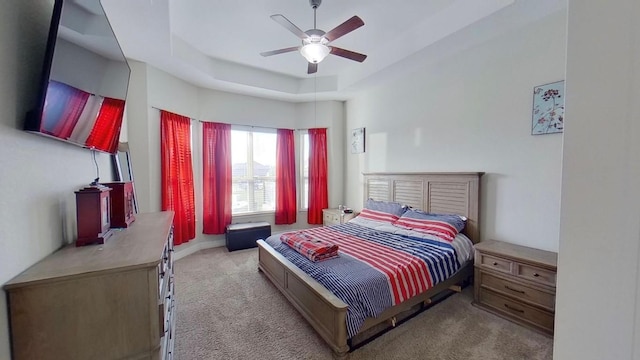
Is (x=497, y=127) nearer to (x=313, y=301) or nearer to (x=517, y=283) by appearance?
A: (x=517, y=283)

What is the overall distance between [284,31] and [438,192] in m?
2.81

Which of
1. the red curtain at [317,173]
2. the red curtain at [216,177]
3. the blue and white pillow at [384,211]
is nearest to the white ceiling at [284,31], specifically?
the red curtain at [216,177]

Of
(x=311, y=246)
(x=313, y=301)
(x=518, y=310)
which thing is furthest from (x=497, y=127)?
(x=313, y=301)

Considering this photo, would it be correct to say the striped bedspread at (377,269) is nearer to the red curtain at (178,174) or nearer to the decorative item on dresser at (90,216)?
the decorative item on dresser at (90,216)

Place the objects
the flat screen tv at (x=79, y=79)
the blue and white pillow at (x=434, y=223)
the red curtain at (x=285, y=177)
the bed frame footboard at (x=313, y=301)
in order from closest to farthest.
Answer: the flat screen tv at (x=79, y=79)
the bed frame footboard at (x=313, y=301)
the blue and white pillow at (x=434, y=223)
the red curtain at (x=285, y=177)

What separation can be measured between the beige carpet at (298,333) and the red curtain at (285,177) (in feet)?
7.31

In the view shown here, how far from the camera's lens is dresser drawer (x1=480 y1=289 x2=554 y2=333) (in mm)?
2066

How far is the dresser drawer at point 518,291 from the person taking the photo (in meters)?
2.06

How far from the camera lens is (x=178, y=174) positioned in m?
3.76

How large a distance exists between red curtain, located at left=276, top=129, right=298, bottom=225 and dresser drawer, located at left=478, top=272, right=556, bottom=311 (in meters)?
3.44

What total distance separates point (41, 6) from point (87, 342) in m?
1.58

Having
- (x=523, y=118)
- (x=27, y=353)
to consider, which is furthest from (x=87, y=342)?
(x=523, y=118)

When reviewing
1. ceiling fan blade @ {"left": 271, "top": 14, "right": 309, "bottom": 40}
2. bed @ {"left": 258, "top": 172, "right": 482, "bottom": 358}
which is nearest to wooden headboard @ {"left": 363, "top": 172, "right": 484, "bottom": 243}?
bed @ {"left": 258, "top": 172, "right": 482, "bottom": 358}

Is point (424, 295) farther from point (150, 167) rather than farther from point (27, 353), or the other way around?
point (150, 167)
